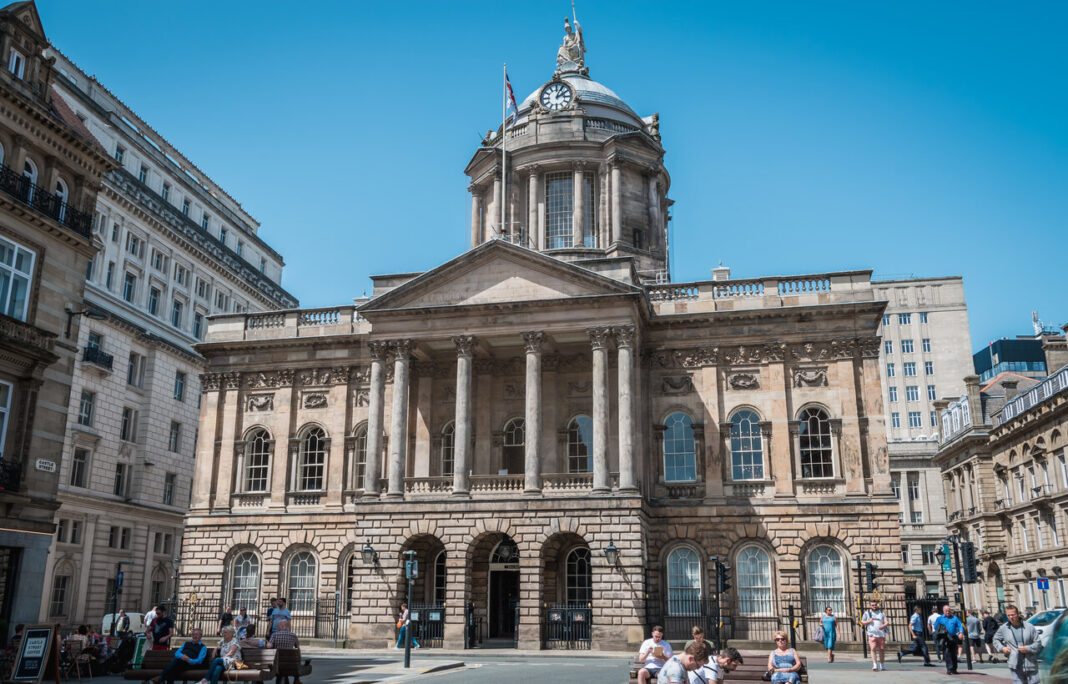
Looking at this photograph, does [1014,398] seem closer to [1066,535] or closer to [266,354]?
[1066,535]

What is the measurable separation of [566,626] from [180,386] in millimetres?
29413

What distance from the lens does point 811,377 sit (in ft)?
113

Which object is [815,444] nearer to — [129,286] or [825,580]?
[825,580]

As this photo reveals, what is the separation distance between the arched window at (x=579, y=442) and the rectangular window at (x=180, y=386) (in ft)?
83.2

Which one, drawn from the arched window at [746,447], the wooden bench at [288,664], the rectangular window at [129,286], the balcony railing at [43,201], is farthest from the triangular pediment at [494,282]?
the rectangular window at [129,286]

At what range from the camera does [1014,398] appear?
49.2 meters

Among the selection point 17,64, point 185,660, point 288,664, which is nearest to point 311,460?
point 17,64

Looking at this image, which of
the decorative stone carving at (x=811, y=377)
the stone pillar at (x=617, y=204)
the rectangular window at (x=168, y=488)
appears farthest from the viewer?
the rectangular window at (x=168, y=488)

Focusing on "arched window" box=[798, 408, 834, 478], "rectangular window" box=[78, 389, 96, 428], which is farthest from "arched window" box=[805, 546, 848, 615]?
"rectangular window" box=[78, 389, 96, 428]

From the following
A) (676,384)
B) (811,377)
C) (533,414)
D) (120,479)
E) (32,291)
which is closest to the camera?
(32,291)

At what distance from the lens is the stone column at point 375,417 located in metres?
33.6

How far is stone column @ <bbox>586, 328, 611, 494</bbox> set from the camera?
31.2 metres

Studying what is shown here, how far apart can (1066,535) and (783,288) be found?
18.3 meters

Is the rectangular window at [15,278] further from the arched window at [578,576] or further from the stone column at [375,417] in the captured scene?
the arched window at [578,576]
